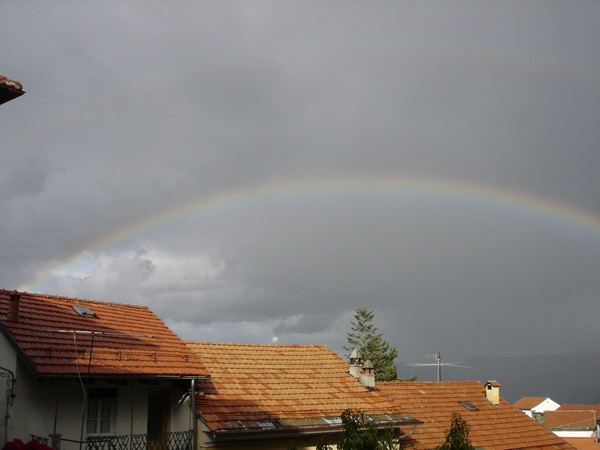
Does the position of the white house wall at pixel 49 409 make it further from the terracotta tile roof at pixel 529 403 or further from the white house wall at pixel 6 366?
the terracotta tile roof at pixel 529 403

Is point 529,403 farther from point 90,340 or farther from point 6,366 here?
point 6,366

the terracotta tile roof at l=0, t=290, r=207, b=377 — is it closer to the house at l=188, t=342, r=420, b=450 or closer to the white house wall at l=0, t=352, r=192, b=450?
the white house wall at l=0, t=352, r=192, b=450

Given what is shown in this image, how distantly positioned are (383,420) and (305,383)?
3.31 metres

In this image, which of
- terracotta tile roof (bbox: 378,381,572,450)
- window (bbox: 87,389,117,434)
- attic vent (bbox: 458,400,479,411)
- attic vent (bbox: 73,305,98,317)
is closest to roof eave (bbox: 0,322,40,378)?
window (bbox: 87,389,117,434)

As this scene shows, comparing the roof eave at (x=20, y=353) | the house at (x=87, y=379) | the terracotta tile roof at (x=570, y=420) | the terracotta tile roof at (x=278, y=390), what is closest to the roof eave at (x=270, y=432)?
the terracotta tile roof at (x=278, y=390)

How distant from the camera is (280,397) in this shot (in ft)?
71.7

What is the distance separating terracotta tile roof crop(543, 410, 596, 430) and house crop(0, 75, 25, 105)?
83776 millimetres

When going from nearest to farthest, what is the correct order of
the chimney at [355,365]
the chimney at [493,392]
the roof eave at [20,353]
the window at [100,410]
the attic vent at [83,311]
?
the roof eave at [20,353], the window at [100,410], the attic vent at [83,311], the chimney at [355,365], the chimney at [493,392]

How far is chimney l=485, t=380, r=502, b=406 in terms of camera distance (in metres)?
30.7

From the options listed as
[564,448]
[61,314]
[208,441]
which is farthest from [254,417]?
[564,448]

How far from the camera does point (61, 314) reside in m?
19.9

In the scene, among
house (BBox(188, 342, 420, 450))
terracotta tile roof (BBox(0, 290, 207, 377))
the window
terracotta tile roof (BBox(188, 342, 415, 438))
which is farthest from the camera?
terracotta tile roof (BBox(188, 342, 415, 438))

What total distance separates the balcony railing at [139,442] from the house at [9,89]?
28.8ft

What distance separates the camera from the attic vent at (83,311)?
20.7m
